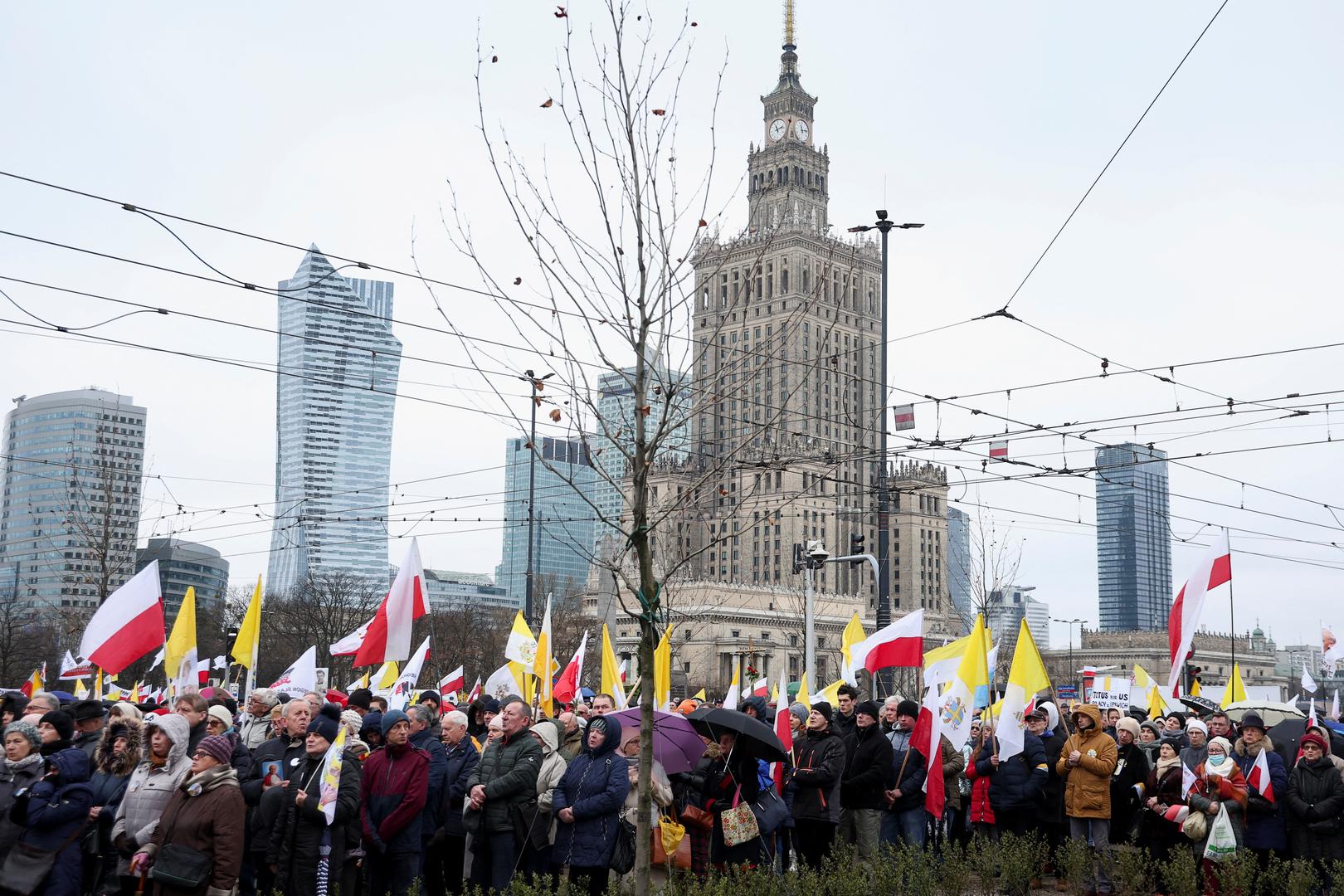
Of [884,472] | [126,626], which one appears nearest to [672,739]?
[126,626]

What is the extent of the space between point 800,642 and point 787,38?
61.8 metres

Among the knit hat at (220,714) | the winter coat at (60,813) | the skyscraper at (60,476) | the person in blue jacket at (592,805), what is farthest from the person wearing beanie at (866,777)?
the skyscraper at (60,476)

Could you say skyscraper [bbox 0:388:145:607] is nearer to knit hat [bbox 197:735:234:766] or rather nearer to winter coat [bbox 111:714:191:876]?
winter coat [bbox 111:714:191:876]

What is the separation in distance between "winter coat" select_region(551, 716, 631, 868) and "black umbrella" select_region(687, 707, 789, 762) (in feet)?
3.18

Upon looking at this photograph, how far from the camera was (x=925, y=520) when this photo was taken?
144625mm

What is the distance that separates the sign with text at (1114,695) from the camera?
2261 cm

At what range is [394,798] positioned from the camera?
1023cm

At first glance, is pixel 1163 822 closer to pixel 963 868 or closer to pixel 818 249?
pixel 963 868

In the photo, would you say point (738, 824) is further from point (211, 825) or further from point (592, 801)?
point (211, 825)

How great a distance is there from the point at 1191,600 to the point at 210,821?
9.85 metres

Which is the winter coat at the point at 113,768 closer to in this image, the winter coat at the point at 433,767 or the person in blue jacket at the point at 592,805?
the winter coat at the point at 433,767

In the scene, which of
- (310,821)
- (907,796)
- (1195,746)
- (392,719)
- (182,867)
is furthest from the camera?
(907,796)

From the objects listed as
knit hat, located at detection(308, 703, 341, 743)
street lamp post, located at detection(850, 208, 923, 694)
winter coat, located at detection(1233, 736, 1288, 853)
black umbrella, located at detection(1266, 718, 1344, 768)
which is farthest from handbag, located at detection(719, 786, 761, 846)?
street lamp post, located at detection(850, 208, 923, 694)

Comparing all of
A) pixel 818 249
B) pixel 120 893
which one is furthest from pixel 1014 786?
pixel 818 249
